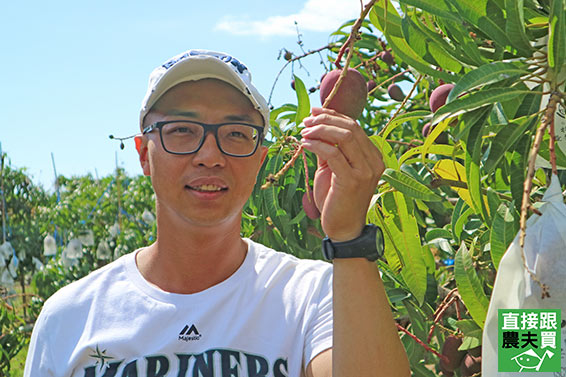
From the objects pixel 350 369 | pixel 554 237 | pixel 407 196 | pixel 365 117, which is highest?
pixel 365 117

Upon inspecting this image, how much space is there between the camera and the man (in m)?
1.24

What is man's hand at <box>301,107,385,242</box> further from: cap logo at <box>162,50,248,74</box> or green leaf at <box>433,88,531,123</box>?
cap logo at <box>162,50,248,74</box>

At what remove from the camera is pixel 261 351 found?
1251mm

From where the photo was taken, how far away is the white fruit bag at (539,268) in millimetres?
885

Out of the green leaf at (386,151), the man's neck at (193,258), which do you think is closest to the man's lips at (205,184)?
the man's neck at (193,258)

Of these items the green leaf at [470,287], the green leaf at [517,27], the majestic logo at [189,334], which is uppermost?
the green leaf at [517,27]

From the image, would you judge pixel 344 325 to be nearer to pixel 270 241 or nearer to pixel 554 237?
pixel 554 237

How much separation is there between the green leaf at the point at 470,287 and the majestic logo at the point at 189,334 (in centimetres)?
50

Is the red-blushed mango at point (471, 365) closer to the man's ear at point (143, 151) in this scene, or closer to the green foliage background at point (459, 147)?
the green foliage background at point (459, 147)

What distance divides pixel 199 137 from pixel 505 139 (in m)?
0.55

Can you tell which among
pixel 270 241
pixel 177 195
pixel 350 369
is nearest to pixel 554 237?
pixel 350 369

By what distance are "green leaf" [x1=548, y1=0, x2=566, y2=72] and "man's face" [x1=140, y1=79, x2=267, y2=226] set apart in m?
0.57

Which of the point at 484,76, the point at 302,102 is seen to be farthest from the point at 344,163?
the point at 302,102

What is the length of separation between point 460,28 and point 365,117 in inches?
62.5
